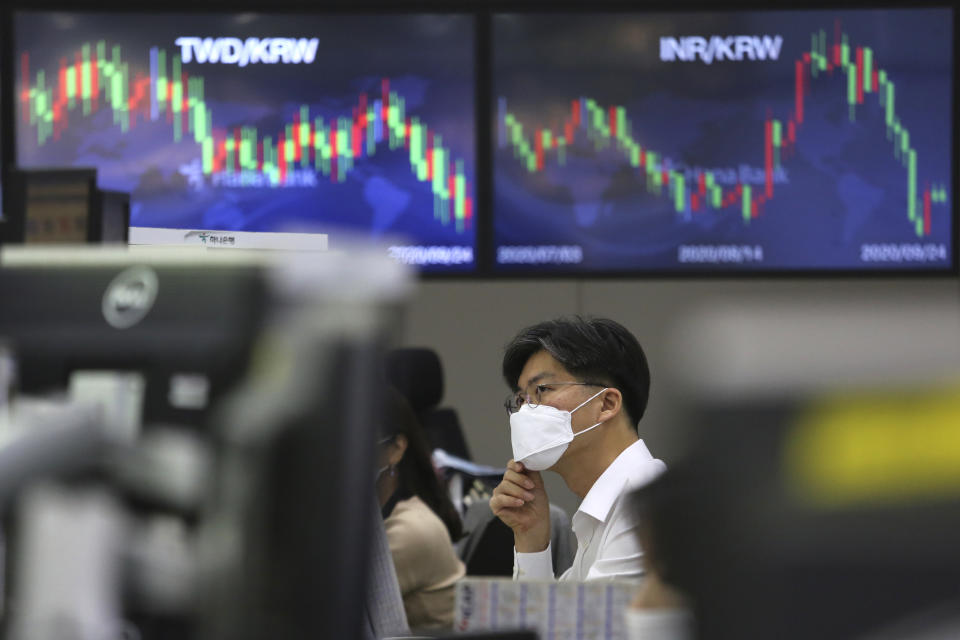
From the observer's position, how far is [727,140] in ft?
11.3

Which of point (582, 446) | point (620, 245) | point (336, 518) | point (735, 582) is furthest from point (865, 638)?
point (620, 245)

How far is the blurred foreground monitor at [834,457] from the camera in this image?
22.7 inches

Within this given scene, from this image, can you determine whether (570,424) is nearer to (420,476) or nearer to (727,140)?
(420,476)

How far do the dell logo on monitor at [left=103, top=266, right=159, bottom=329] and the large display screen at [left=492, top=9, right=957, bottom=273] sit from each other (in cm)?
279

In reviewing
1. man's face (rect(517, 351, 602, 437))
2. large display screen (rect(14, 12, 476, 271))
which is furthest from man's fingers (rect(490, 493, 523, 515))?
large display screen (rect(14, 12, 476, 271))

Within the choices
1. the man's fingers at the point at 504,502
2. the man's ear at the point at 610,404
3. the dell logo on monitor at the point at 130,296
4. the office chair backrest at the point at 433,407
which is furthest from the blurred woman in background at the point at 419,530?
the dell logo on monitor at the point at 130,296

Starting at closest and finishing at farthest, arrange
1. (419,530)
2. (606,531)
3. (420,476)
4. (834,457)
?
(834,457), (606,531), (419,530), (420,476)

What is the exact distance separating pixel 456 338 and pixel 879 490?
10.2ft

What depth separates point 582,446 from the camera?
200cm

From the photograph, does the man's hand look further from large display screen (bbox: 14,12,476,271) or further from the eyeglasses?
large display screen (bbox: 14,12,476,271)

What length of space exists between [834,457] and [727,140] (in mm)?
2984

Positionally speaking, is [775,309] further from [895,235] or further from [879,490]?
[895,235]

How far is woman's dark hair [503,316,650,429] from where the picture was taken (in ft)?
6.53


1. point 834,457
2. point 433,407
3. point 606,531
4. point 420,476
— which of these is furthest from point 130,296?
point 433,407
